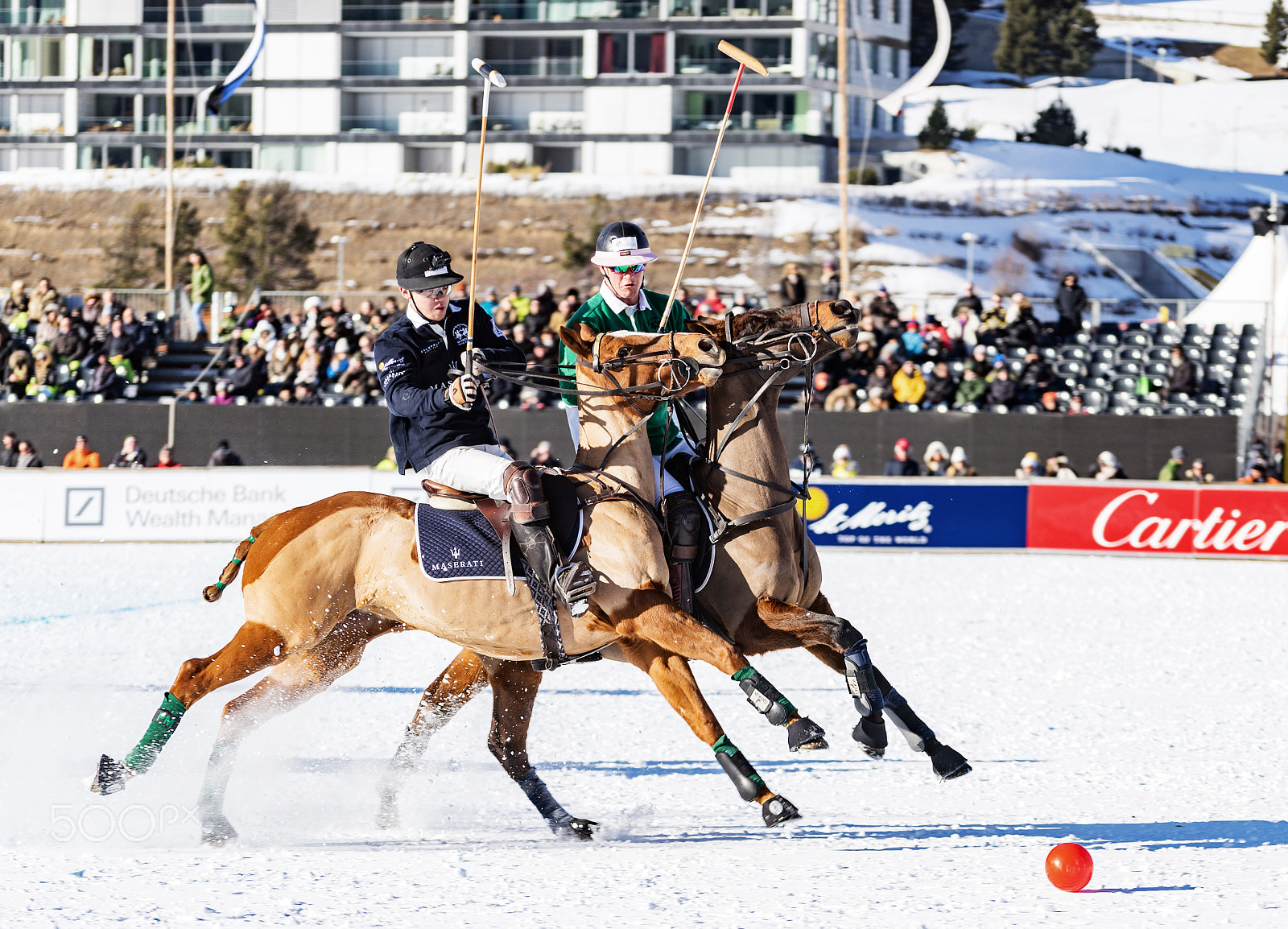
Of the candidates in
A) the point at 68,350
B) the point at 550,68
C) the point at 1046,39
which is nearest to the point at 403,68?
the point at 550,68

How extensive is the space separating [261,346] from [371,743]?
13.2 metres

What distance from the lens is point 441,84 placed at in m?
46.1

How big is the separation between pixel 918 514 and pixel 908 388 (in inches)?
92.4

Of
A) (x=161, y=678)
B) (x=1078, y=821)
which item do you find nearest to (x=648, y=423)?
(x=1078, y=821)

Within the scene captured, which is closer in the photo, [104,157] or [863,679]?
[863,679]

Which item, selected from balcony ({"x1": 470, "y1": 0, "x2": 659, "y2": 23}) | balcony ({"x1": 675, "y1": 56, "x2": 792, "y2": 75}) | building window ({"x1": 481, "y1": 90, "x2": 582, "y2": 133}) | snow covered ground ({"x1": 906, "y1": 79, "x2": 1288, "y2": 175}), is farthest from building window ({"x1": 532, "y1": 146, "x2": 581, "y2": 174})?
snow covered ground ({"x1": 906, "y1": 79, "x2": 1288, "y2": 175})

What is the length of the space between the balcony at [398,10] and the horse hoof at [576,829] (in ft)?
142

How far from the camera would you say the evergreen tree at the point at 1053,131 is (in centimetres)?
5122

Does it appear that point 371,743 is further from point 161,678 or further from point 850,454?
Answer: point 850,454

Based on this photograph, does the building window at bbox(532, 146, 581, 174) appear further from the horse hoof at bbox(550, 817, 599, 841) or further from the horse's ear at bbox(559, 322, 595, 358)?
the horse hoof at bbox(550, 817, 599, 841)

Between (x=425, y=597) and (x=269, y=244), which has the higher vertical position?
(x=269, y=244)

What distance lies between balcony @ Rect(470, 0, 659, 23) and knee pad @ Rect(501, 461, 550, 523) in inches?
1637

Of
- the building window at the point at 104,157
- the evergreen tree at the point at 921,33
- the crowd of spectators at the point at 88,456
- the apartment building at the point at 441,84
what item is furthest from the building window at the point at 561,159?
the crowd of spectators at the point at 88,456

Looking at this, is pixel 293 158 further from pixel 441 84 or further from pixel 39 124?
pixel 39 124
